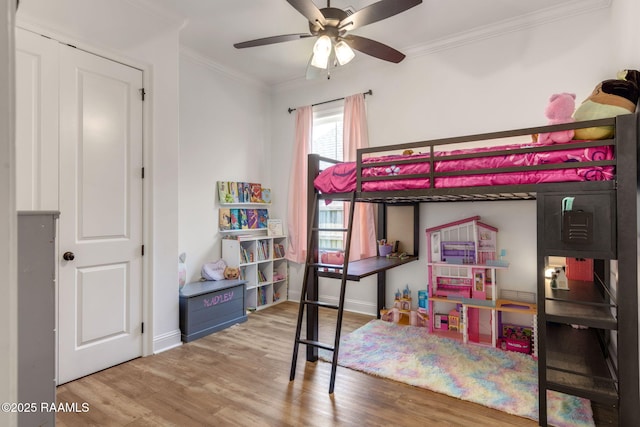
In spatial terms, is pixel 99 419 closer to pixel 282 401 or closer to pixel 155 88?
pixel 282 401

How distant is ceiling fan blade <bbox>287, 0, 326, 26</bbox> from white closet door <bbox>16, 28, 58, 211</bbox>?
178 cm

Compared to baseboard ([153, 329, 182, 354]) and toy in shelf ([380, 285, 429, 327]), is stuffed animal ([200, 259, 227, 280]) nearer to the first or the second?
baseboard ([153, 329, 182, 354])

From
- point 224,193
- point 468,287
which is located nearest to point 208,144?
point 224,193

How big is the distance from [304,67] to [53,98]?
2792 mm

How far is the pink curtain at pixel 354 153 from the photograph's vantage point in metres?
4.09

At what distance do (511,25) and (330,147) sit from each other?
2.32 metres

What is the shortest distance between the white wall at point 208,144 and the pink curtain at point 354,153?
1.39 m

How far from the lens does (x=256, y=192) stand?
4.72 metres

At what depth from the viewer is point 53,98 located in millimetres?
2467

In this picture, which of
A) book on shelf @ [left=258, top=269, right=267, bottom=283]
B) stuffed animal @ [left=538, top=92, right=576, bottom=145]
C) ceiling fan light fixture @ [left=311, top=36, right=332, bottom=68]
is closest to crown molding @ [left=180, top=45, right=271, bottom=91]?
ceiling fan light fixture @ [left=311, top=36, right=332, bottom=68]

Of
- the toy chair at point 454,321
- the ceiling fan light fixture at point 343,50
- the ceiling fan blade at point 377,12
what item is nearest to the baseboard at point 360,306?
the toy chair at point 454,321

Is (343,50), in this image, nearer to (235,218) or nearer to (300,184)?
(300,184)

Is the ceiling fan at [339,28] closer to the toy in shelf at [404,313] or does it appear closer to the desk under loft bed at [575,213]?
the desk under loft bed at [575,213]

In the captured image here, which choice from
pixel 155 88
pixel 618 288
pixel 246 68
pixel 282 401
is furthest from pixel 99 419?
pixel 246 68
